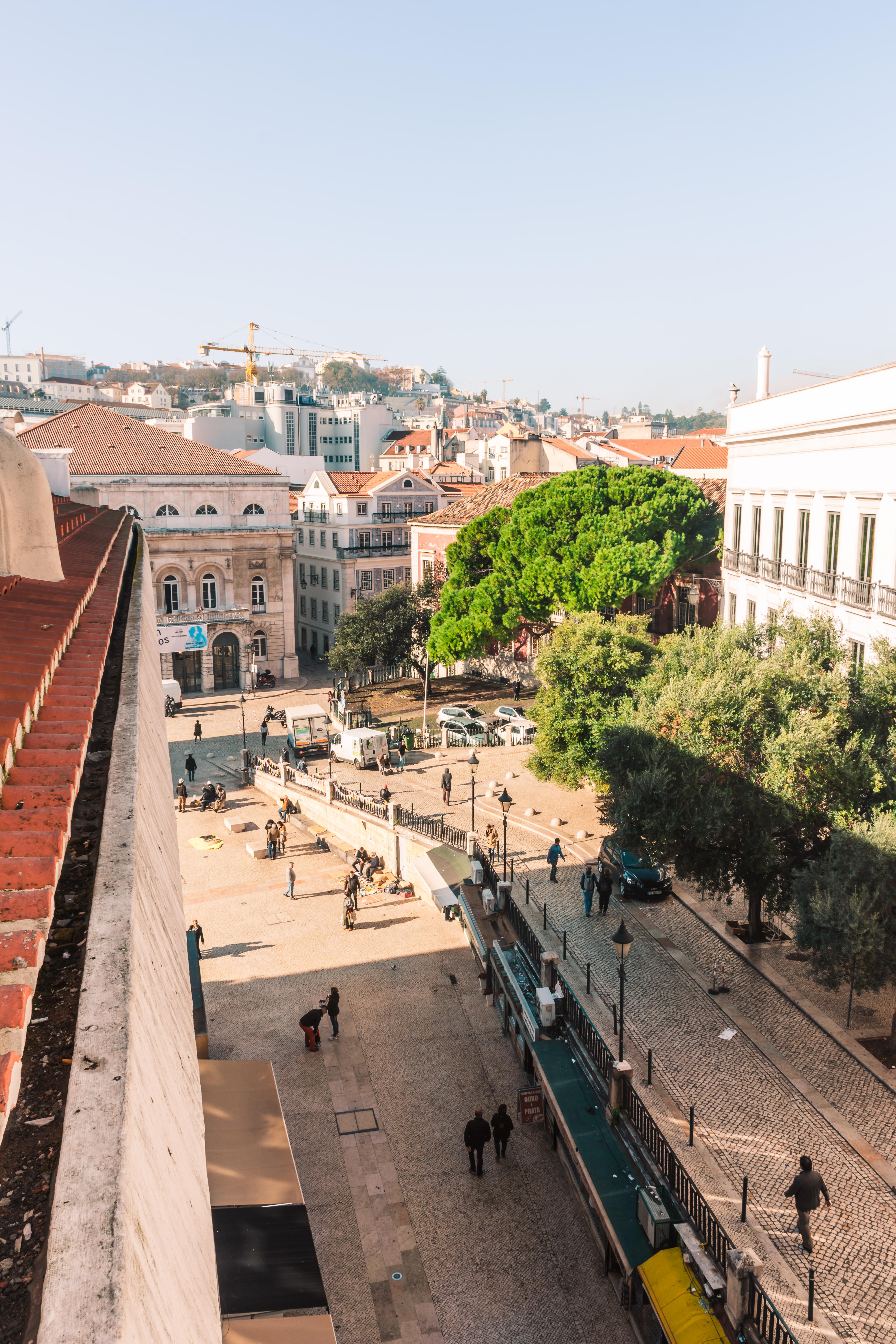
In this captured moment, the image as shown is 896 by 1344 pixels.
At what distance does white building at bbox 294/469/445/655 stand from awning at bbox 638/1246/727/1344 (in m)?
45.8

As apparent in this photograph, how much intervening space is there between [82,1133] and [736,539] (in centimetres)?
3110

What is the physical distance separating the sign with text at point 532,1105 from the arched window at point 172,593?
39.1 m

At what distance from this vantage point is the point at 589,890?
20.8 meters

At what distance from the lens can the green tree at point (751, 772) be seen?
16.0 m

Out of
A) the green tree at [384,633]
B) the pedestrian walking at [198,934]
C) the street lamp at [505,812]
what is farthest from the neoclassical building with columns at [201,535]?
the street lamp at [505,812]

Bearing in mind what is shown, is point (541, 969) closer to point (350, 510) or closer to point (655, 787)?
point (655, 787)

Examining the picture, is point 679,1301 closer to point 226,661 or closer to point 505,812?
point 505,812

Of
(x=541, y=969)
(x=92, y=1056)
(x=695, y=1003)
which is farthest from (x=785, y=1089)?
(x=92, y=1056)

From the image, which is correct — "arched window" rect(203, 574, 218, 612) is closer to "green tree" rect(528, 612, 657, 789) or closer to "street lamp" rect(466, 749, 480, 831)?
"street lamp" rect(466, 749, 480, 831)

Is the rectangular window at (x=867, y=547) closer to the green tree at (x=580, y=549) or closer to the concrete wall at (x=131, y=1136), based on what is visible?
the green tree at (x=580, y=549)

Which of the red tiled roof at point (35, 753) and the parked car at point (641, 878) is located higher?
the red tiled roof at point (35, 753)

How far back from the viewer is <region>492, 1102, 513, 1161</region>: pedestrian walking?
14320 mm

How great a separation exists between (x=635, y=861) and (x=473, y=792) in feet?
17.6

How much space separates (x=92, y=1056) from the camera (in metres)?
2.76
